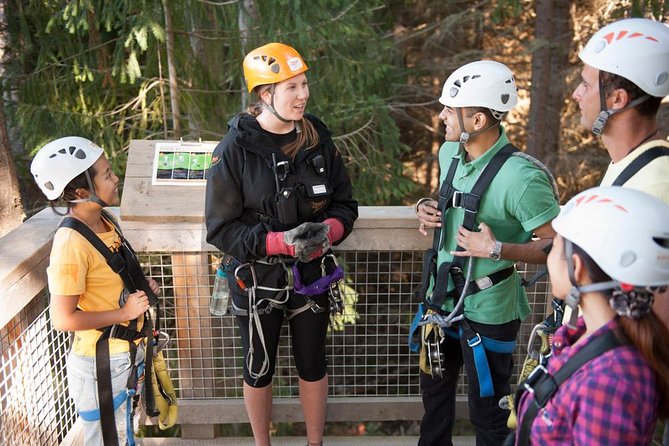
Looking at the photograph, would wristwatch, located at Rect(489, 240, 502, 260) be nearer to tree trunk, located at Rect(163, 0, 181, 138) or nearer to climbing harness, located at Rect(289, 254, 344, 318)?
climbing harness, located at Rect(289, 254, 344, 318)

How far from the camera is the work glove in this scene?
10.2 feet

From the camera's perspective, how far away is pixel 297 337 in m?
3.44

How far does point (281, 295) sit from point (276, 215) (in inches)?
17.1

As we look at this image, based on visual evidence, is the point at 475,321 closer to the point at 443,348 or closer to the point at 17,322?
the point at 443,348

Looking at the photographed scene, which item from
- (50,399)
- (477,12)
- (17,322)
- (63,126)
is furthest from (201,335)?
(477,12)

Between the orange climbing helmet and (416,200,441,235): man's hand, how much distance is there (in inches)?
38.5

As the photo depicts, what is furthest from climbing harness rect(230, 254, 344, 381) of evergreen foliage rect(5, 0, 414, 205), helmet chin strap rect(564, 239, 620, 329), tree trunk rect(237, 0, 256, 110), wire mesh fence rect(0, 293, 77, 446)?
tree trunk rect(237, 0, 256, 110)

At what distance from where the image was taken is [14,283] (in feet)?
9.18

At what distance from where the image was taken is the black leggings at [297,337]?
336 centimetres

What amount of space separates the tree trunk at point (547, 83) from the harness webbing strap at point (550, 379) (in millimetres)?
8636

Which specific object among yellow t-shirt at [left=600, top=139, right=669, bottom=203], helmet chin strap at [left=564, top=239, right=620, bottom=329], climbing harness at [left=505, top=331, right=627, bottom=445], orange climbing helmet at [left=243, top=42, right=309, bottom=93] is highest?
orange climbing helmet at [left=243, top=42, right=309, bottom=93]

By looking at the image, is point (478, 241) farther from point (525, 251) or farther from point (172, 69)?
point (172, 69)

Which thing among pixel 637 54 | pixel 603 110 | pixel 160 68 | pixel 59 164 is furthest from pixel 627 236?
pixel 160 68

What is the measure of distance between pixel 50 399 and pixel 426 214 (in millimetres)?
2225
